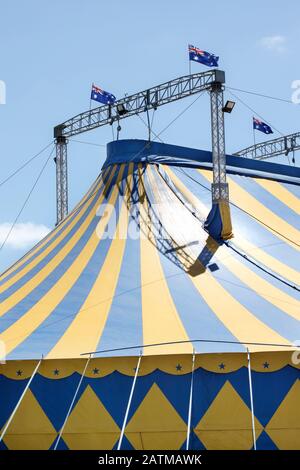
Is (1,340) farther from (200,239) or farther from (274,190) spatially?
(274,190)

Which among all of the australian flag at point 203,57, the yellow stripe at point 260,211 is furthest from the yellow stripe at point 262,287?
the australian flag at point 203,57

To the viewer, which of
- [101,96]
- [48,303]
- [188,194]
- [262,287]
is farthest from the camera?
[101,96]

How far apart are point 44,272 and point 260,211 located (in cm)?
334

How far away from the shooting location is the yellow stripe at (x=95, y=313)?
6441mm

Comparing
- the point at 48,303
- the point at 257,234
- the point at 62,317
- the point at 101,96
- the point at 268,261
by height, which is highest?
the point at 101,96

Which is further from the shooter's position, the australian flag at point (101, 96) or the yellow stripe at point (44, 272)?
the australian flag at point (101, 96)

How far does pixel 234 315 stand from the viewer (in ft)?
22.6

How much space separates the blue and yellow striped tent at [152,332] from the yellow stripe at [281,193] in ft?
3.51

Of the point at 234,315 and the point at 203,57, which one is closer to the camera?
the point at 234,315

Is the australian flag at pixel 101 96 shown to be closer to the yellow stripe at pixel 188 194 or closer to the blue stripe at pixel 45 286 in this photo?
the yellow stripe at pixel 188 194

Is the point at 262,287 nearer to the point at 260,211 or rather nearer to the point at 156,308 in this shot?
the point at 156,308

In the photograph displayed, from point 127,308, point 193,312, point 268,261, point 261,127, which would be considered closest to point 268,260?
point 268,261

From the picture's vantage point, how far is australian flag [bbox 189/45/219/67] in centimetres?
1059

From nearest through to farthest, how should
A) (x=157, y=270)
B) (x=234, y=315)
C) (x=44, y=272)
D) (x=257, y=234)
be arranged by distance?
(x=234, y=315) < (x=157, y=270) < (x=44, y=272) < (x=257, y=234)
